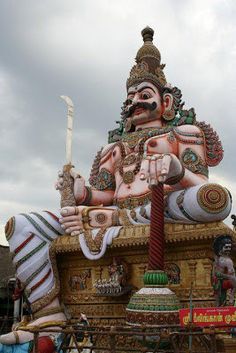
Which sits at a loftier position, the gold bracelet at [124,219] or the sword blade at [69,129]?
A: the sword blade at [69,129]

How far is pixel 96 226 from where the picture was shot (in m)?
8.59

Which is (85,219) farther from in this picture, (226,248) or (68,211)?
(226,248)

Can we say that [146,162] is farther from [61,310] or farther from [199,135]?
[61,310]

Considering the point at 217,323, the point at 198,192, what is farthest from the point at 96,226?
the point at 217,323

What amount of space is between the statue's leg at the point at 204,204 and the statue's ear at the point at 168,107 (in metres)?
2.59

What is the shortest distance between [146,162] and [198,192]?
90 centimetres

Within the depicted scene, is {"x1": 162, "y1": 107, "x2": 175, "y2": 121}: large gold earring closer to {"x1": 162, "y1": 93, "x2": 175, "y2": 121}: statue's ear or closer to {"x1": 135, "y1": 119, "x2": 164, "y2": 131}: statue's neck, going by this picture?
{"x1": 162, "y1": 93, "x2": 175, "y2": 121}: statue's ear

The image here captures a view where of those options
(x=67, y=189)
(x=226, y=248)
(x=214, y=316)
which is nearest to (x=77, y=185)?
(x=67, y=189)

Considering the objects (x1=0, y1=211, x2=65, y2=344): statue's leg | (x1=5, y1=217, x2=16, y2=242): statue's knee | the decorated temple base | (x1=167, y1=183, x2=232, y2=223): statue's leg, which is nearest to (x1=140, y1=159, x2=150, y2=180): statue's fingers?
(x1=167, y1=183, x2=232, y2=223): statue's leg

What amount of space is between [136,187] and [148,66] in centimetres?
262

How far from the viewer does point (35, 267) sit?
8.46 m

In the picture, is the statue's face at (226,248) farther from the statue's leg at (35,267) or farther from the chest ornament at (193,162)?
the statue's leg at (35,267)

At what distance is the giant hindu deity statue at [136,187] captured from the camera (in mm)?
7588

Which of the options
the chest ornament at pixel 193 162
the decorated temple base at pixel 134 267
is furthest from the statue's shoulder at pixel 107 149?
the decorated temple base at pixel 134 267
